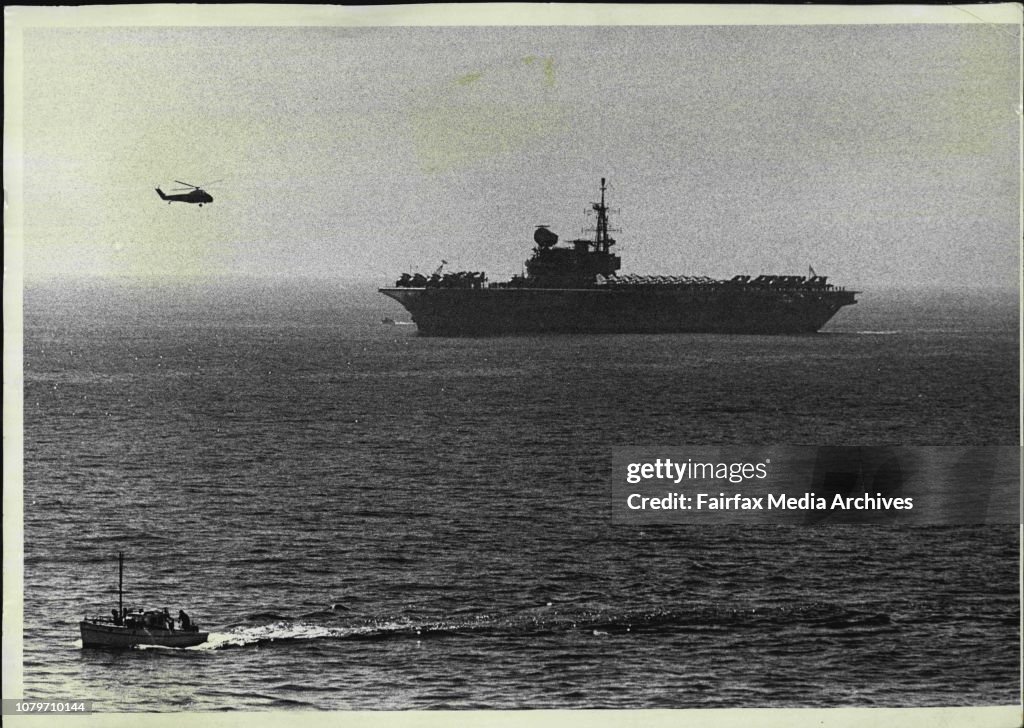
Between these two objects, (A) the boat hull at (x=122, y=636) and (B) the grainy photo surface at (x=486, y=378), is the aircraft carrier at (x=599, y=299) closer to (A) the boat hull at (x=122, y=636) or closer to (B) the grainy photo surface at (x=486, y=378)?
(B) the grainy photo surface at (x=486, y=378)

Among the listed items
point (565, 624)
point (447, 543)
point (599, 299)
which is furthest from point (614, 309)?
point (565, 624)

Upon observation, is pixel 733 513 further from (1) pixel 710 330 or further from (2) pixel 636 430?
(1) pixel 710 330

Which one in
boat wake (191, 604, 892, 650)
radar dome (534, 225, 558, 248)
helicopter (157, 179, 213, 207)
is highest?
helicopter (157, 179, 213, 207)

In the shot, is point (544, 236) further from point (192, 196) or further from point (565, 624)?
point (565, 624)

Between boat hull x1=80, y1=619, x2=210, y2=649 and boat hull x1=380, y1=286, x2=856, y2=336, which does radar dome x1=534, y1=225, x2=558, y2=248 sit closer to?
boat hull x1=380, y1=286, x2=856, y2=336

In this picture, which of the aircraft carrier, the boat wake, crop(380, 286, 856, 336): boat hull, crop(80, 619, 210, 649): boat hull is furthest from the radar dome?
crop(80, 619, 210, 649): boat hull

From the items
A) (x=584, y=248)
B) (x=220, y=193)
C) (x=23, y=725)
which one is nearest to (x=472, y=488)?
(x=584, y=248)

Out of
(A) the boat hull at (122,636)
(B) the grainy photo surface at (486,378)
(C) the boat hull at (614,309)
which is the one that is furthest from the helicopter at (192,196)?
(A) the boat hull at (122,636)
